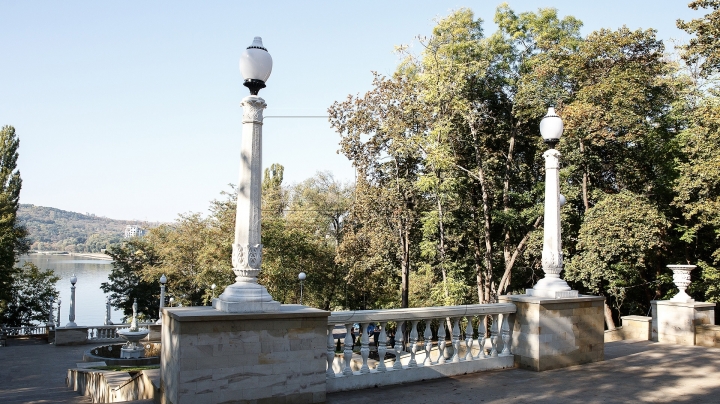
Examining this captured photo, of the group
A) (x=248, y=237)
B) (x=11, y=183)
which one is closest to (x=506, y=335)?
(x=248, y=237)

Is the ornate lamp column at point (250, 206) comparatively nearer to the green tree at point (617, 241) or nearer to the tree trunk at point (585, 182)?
the green tree at point (617, 241)

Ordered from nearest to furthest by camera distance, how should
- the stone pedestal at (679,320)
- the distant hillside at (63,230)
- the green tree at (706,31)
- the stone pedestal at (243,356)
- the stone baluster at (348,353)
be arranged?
1. the stone pedestal at (243,356)
2. the stone baluster at (348,353)
3. the stone pedestal at (679,320)
4. the green tree at (706,31)
5. the distant hillside at (63,230)

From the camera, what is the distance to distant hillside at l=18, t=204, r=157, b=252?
310 feet

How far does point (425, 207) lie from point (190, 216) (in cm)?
1682

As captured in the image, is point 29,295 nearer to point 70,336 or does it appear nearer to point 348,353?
point 70,336

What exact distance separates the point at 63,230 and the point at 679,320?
388ft

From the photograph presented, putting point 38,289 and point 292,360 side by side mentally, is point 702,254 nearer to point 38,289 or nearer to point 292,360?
point 292,360

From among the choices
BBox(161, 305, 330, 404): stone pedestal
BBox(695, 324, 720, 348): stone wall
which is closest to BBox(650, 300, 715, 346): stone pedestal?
BBox(695, 324, 720, 348): stone wall

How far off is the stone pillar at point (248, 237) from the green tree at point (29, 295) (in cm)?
3092

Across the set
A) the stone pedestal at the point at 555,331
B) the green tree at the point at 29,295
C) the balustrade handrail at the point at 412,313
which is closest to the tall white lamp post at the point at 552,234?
the stone pedestal at the point at 555,331

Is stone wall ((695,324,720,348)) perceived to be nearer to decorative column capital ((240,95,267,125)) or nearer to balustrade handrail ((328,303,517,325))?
balustrade handrail ((328,303,517,325))

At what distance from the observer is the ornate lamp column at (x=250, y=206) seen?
4660mm

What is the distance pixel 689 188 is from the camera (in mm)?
16438

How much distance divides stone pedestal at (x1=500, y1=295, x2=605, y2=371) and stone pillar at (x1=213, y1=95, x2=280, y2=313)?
348 cm
